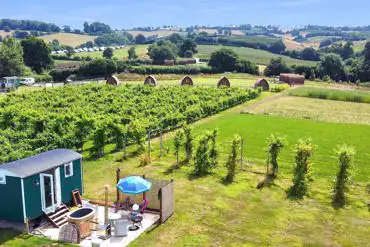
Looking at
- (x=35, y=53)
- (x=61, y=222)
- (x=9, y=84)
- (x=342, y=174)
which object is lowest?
(x=61, y=222)

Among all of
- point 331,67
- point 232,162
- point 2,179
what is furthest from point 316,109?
point 331,67

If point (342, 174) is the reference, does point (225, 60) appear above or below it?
above

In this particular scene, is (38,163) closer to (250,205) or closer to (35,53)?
(250,205)

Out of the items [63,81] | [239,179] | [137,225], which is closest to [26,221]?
[137,225]

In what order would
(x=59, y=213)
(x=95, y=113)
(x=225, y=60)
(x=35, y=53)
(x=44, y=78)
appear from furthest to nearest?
1. (x=225, y=60)
2. (x=35, y=53)
3. (x=44, y=78)
4. (x=95, y=113)
5. (x=59, y=213)

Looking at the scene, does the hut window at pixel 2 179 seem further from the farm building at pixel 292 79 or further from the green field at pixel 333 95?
the farm building at pixel 292 79

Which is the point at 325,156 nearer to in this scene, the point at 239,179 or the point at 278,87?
the point at 239,179

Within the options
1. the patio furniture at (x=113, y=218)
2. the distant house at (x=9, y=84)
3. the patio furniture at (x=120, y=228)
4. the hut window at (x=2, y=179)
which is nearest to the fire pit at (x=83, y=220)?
the patio furniture at (x=113, y=218)
